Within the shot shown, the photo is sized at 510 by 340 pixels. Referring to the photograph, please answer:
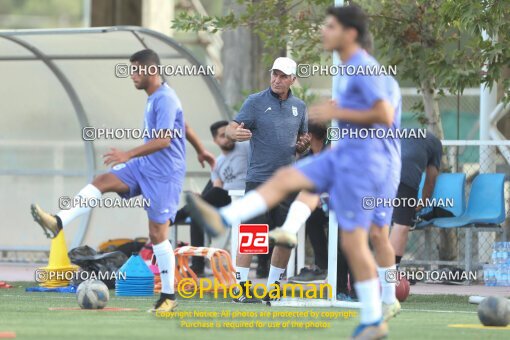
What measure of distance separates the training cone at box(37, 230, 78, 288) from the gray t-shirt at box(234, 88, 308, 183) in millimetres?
2941

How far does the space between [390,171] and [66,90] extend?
32.8 ft

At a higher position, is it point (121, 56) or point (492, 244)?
point (121, 56)

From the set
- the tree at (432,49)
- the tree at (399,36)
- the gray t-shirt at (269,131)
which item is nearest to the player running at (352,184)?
the gray t-shirt at (269,131)

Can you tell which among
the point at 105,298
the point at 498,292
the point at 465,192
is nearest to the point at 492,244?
the point at 465,192

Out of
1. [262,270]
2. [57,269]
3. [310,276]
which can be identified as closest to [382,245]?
[57,269]

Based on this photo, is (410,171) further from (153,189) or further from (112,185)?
(112,185)

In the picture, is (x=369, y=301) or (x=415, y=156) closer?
(x=369, y=301)

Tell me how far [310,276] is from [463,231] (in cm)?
285

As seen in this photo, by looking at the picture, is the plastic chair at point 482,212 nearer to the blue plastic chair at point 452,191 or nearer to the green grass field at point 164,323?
the blue plastic chair at point 452,191

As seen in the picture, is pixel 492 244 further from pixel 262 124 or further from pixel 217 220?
pixel 217 220

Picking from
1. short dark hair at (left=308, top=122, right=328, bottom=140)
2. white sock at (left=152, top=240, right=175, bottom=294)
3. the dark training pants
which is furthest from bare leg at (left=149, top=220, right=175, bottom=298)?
the dark training pants

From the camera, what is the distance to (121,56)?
1869cm

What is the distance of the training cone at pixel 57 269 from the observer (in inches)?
576

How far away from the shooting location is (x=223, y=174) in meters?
17.3
